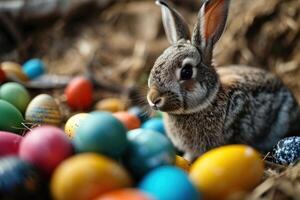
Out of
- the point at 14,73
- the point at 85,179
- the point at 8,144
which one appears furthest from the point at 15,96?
the point at 85,179

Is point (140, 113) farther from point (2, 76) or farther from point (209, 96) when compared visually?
point (2, 76)

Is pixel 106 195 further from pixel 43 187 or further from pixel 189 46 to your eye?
pixel 189 46

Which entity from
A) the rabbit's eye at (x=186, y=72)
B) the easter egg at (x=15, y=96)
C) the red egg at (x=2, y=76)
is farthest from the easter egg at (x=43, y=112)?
the rabbit's eye at (x=186, y=72)

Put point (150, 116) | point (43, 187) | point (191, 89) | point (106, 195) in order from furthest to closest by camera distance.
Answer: point (150, 116) < point (191, 89) < point (43, 187) < point (106, 195)

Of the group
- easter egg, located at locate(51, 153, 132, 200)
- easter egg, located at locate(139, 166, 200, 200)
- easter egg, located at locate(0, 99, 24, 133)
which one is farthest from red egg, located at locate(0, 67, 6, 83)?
easter egg, located at locate(139, 166, 200, 200)

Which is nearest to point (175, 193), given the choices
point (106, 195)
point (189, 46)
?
point (106, 195)

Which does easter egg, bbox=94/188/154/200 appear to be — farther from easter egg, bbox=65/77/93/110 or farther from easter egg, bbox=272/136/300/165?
easter egg, bbox=65/77/93/110

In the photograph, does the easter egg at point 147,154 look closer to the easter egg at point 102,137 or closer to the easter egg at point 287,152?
the easter egg at point 102,137
